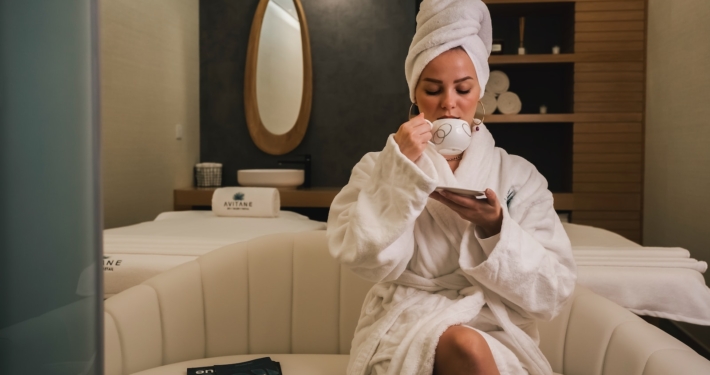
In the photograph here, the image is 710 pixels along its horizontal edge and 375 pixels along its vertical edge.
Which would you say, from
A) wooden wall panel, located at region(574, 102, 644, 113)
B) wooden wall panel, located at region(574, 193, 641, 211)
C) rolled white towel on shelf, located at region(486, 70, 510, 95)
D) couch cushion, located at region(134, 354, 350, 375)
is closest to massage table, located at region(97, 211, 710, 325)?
couch cushion, located at region(134, 354, 350, 375)

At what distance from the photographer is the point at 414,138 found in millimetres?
1099

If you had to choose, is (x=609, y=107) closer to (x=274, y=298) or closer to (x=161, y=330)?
(x=274, y=298)

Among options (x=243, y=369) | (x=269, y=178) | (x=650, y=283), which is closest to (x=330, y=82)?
(x=269, y=178)

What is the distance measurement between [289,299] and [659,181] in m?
2.31

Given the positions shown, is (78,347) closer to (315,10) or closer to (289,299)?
(289,299)

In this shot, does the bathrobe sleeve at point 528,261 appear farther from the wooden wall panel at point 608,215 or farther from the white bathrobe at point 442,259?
Answer: the wooden wall panel at point 608,215

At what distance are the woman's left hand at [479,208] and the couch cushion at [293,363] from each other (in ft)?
1.91

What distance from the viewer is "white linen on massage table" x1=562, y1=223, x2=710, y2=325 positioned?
1677 millimetres

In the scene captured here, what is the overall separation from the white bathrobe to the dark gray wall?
2.78 m

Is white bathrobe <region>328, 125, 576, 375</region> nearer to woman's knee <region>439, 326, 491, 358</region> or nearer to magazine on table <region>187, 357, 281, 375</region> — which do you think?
woman's knee <region>439, 326, 491, 358</region>

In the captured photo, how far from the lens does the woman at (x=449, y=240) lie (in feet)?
3.47

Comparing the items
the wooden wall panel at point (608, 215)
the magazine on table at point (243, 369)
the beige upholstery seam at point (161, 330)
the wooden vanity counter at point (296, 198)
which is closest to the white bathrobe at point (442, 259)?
the magazine on table at point (243, 369)

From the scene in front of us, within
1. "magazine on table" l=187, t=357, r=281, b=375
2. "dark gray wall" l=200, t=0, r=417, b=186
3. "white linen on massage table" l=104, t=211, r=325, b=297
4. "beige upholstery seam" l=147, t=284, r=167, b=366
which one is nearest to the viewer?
"magazine on table" l=187, t=357, r=281, b=375

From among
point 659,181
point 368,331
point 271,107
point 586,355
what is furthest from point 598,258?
point 271,107
